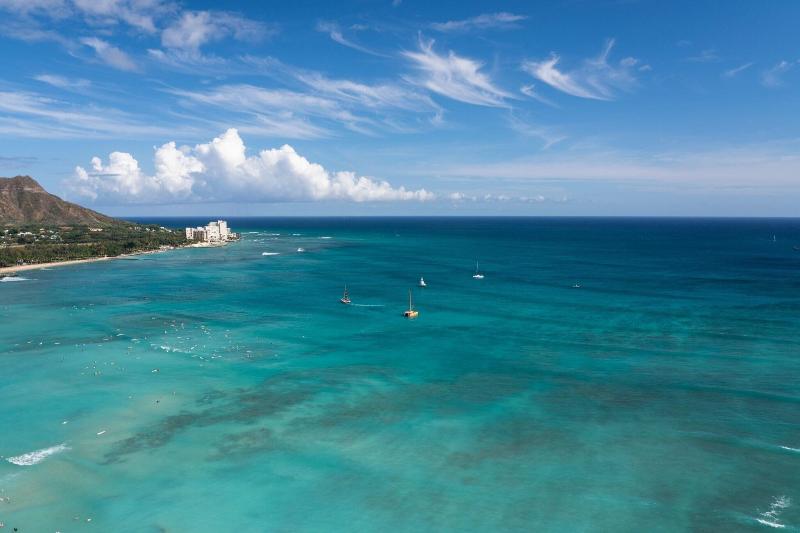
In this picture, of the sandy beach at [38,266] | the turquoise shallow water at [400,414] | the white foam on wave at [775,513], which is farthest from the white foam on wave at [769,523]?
the sandy beach at [38,266]

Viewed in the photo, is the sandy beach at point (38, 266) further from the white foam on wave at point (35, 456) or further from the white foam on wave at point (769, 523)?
the white foam on wave at point (769, 523)

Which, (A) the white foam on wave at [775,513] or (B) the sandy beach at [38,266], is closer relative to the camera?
(A) the white foam on wave at [775,513]

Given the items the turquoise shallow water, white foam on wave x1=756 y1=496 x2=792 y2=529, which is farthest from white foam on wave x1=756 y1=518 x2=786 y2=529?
the turquoise shallow water

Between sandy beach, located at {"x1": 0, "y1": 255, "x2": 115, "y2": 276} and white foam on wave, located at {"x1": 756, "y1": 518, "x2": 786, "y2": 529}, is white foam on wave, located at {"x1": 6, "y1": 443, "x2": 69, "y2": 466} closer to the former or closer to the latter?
white foam on wave, located at {"x1": 756, "y1": 518, "x2": 786, "y2": 529}

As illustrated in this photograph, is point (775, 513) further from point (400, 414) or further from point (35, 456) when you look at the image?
point (35, 456)

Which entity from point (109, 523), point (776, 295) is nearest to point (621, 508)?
point (109, 523)

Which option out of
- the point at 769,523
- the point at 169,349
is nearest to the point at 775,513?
the point at 769,523
